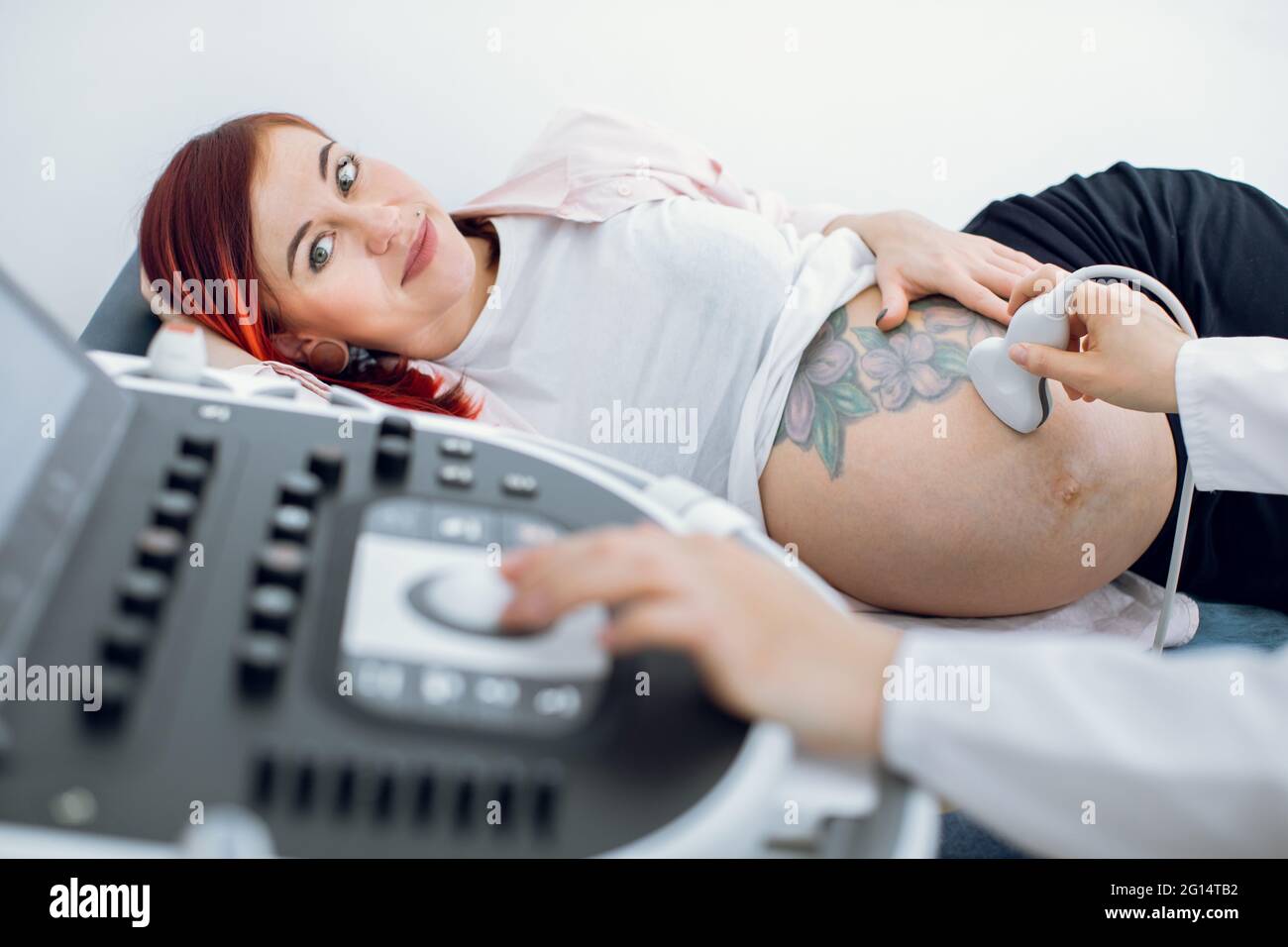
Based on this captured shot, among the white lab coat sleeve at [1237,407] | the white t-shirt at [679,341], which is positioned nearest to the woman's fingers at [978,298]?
the white t-shirt at [679,341]

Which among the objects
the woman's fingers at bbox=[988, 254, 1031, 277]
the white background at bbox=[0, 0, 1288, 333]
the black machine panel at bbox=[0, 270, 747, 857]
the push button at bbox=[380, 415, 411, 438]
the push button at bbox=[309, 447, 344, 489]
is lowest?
the black machine panel at bbox=[0, 270, 747, 857]

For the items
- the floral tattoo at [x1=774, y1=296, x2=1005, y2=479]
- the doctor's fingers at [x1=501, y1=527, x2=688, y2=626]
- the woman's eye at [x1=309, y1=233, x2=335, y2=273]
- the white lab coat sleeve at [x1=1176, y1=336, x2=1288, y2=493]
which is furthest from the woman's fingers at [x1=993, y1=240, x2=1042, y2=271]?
the doctor's fingers at [x1=501, y1=527, x2=688, y2=626]

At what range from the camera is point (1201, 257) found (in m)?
1.21

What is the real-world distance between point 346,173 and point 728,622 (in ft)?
3.01

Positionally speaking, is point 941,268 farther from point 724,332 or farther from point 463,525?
point 463,525

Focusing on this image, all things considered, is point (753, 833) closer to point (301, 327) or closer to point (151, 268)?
point (301, 327)

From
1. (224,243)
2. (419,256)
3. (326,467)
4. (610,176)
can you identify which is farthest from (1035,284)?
(224,243)

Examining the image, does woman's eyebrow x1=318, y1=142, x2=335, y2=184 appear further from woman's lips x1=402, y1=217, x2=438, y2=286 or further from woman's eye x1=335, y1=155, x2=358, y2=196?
woman's lips x1=402, y1=217, x2=438, y2=286

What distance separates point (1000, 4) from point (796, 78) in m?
0.41

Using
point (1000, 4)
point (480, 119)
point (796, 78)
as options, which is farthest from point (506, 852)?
point (1000, 4)

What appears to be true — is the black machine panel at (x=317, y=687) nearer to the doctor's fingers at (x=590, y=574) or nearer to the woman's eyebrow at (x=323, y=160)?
the doctor's fingers at (x=590, y=574)

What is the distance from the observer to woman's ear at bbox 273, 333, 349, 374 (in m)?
1.23

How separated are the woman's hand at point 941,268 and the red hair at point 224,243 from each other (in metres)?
0.47

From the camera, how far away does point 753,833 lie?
40 cm
